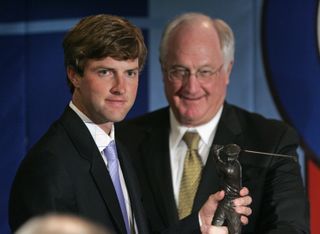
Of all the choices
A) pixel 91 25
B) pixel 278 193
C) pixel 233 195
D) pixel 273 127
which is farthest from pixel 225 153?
pixel 273 127

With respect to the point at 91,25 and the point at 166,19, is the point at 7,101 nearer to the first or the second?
the point at 166,19

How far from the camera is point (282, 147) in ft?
7.45

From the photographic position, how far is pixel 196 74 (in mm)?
2340

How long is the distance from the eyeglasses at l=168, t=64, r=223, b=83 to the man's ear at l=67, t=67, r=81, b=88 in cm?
72

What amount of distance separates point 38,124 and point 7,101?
139mm

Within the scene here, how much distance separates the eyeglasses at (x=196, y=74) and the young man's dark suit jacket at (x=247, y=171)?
124 mm

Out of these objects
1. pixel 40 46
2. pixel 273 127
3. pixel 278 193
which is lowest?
pixel 278 193

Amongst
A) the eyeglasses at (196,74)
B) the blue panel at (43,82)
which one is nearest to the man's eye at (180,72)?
the eyeglasses at (196,74)

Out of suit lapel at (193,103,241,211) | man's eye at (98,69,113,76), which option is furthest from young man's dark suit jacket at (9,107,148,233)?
A: suit lapel at (193,103,241,211)

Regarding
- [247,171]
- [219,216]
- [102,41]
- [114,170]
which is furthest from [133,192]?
Answer: [247,171]

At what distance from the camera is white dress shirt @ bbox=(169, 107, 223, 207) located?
7.62 feet

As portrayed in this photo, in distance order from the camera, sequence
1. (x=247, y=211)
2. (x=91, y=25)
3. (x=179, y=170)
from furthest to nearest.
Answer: (x=179, y=170), (x=247, y=211), (x=91, y=25)

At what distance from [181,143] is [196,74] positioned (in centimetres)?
21

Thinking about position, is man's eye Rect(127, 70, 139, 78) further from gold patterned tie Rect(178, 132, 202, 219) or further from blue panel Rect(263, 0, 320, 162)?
blue panel Rect(263, 0, 320, 162)
